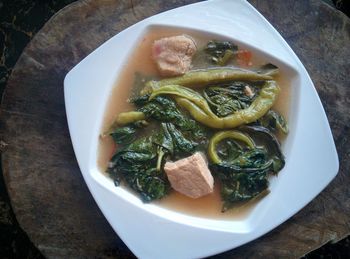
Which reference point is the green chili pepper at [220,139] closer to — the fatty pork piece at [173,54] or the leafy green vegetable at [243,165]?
the leafy green vegetable at [243,165]

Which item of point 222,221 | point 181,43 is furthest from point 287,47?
point 222,221

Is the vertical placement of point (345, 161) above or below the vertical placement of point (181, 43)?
below

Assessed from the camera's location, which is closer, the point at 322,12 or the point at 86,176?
the point at 86,176

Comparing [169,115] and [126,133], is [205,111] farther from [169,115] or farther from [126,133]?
[126,133]

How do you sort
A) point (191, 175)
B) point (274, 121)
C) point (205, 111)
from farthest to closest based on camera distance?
point (274, 121) → point (205, 111) → point (191, 175)

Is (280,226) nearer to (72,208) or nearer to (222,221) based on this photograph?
(222,221)

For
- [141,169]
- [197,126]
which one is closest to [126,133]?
[141,169]

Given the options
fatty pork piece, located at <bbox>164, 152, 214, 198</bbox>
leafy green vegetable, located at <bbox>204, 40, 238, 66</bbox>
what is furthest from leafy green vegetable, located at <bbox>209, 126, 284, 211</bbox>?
leafy green vegetable, located at <bbox>204, 40, 238, 66</bbox>
